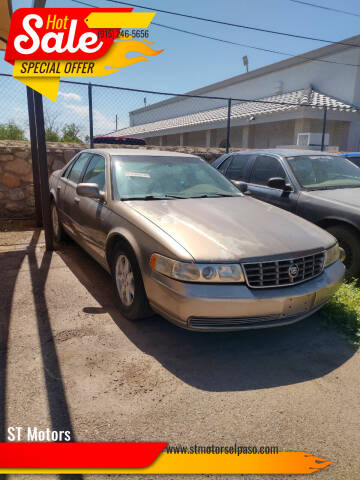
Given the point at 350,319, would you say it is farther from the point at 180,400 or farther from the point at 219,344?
the point at 180,400

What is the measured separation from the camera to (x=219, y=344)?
10.1ft

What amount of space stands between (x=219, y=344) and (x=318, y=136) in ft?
42.5

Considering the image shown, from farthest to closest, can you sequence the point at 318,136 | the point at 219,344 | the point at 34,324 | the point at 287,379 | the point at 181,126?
1. the point at 181,126
2. the point at 318,136
3. the point at 34,324
4. the point at 219,344
5. the point at 287,379

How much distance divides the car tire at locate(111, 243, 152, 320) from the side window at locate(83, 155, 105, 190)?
3.39ft

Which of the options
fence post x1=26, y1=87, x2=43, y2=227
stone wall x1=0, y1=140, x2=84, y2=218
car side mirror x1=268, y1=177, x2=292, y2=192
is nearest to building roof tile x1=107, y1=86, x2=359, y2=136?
stone wall x1=0, y1=140, x2=84, y2=218

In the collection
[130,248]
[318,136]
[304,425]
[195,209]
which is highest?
[318,136]

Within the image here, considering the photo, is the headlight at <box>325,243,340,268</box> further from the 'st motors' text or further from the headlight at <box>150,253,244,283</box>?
the 'st motors' text

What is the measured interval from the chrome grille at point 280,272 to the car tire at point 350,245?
1.45m

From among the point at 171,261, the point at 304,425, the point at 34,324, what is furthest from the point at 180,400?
the point at 34,324

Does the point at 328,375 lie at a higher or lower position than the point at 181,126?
lower

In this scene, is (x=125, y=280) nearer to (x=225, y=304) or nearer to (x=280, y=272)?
(x=225, y=304)

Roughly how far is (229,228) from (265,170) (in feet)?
9.59

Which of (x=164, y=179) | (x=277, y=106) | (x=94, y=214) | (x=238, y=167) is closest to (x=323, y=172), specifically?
(x=238, y=167)

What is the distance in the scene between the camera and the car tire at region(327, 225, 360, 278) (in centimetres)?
420
